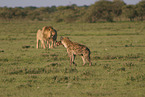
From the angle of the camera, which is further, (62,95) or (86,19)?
(86,19)

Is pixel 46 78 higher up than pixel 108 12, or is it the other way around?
pixel 108 12

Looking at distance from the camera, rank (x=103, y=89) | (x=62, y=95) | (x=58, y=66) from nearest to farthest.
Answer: (x=62, y=95), (x=103, y=89), (x=58, y=66)

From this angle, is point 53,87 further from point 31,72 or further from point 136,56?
point 136,56

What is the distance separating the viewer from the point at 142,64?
10953 mm

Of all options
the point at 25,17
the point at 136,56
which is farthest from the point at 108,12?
the point at 136,56

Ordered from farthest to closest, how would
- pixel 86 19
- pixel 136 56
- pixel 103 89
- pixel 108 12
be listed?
pixel 108 12, pixel 86 19, pixel 136 56, pixel 103 89

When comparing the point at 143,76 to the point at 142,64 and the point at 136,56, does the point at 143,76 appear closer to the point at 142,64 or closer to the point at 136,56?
the point at 142,64

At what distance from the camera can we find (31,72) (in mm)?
9484

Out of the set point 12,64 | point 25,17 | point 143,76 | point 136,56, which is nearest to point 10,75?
point 12,64

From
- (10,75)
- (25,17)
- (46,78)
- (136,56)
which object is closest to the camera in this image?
(46,78)

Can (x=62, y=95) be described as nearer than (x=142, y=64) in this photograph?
Yes

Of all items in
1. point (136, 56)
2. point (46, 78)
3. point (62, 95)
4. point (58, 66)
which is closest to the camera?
point (62, 95)

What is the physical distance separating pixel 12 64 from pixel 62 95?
16.3ft

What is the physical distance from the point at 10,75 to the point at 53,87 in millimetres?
2178
